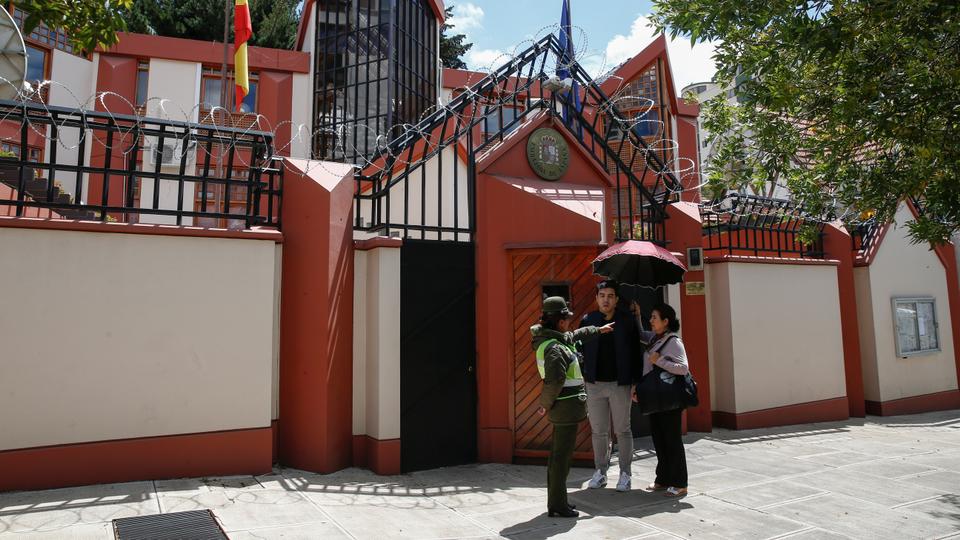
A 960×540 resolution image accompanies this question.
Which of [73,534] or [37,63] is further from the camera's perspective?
[37,63]

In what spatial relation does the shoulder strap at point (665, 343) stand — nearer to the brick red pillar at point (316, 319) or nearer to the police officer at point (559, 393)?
the police officer at point (559, 393)

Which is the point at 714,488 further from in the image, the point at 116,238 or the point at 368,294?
the point at 116,238

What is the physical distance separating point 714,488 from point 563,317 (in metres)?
2.66

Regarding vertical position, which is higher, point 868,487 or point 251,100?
point 251,100

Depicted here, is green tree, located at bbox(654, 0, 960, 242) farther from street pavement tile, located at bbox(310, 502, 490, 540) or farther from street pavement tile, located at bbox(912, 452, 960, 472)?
street pavement tile, located at bbox(310, 502, 490, 540)

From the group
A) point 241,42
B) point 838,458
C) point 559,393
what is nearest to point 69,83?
point 241,42

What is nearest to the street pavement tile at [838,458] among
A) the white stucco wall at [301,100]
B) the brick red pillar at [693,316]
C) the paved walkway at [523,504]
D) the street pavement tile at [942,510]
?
the paved walkway at [523,504]

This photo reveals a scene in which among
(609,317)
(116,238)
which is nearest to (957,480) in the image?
(609,317)

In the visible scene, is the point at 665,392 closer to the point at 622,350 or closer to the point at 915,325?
the point at 622,350

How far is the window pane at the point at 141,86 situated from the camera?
17766 millimetres

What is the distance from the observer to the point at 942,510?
5.36m

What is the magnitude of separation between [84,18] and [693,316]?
27.4 ft

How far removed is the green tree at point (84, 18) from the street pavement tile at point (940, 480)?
9162 mm

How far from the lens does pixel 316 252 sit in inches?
254
